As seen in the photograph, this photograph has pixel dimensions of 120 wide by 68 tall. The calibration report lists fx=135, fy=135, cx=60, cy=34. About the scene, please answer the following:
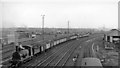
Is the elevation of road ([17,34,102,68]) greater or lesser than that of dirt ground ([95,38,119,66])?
lesser

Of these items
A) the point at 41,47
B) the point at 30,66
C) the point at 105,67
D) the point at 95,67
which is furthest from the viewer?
the point at 41,47

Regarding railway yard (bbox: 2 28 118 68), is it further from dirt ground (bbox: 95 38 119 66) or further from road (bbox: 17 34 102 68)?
dirt ground (bbox: 95 38 119 66)

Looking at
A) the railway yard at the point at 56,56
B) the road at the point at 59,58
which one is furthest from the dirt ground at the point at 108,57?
the road at the point at 59,58

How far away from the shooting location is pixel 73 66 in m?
21.1

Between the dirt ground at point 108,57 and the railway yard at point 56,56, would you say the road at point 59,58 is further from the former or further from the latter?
the dirt ground at point 108,57

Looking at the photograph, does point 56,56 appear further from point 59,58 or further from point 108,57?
point 108,57

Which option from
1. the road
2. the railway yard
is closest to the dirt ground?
the railway yard

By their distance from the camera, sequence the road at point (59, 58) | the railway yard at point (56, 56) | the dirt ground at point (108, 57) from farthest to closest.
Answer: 1. the road at point (59, 58)
2. the railway yard at point (56, 56)
3. the dirt ground at point (108, 57)

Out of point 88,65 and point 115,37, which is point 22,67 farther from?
point 115,37

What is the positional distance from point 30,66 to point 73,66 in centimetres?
671

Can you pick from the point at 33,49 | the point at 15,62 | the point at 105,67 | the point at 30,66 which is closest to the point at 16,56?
the point at 15,62

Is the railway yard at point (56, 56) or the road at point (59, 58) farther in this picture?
the road at point (59, 58)

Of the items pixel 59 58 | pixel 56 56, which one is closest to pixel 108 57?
pixel 59 58

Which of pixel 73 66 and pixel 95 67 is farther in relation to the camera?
pixel 73 66
